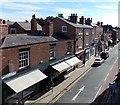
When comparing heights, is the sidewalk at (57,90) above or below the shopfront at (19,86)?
below

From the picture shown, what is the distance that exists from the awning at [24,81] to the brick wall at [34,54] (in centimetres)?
93

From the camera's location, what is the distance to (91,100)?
20.1 m

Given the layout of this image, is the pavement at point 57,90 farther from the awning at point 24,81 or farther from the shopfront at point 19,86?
the awning at point 24,81

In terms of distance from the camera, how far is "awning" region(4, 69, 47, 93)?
16781mm

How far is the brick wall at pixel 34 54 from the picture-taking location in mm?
16938

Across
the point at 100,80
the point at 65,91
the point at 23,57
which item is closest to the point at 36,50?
the point at 23,57

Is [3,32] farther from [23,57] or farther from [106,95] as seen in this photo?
[106,95]

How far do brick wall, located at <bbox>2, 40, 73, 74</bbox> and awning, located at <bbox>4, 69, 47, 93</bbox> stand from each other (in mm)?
928

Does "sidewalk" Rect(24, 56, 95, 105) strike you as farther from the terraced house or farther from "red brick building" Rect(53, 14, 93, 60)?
"red brick building" Rect(53, 14, 93, 60)

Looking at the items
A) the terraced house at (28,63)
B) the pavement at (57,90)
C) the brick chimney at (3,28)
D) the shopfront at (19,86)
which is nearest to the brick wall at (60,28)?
the terraced house at (28,63)

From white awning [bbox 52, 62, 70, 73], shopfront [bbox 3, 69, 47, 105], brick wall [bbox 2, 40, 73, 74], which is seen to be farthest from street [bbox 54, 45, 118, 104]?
brick wall [bbox 2, 40, 73, 74]

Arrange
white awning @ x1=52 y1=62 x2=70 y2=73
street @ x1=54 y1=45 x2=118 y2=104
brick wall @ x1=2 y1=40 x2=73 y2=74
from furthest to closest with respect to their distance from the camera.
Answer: white awning @ x1=52 y1=62 x2=70 y2=73 → street @ x1=54 y1=45 x2=118 y2=104 → brick wall @ x1=2 y1=40 x2=73 y2=74

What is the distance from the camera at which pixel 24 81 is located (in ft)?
60.2

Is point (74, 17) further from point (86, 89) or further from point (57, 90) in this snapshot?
point (57, 90)
